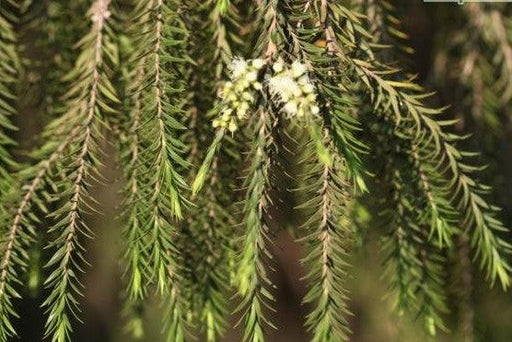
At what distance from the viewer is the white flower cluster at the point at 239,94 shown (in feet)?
1.95

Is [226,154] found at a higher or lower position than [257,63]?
lower

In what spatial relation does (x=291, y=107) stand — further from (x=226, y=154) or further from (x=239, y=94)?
(x=226, y=154)

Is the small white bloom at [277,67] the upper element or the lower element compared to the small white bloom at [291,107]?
upper

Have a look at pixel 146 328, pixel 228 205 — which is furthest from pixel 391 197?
pixel 146 328

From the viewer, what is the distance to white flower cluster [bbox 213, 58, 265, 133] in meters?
0.60

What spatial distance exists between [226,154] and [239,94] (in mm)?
228

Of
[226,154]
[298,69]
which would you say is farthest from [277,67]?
[226,154]

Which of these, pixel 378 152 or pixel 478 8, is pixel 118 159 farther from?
pixel 478 8

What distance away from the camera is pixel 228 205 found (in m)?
0.84

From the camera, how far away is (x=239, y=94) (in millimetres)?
602

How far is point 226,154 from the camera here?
2.70 ft

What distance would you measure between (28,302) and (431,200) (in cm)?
133

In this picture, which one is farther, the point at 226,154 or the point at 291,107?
the point at 226,154

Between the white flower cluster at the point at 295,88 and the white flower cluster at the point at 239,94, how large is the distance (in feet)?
0.06
